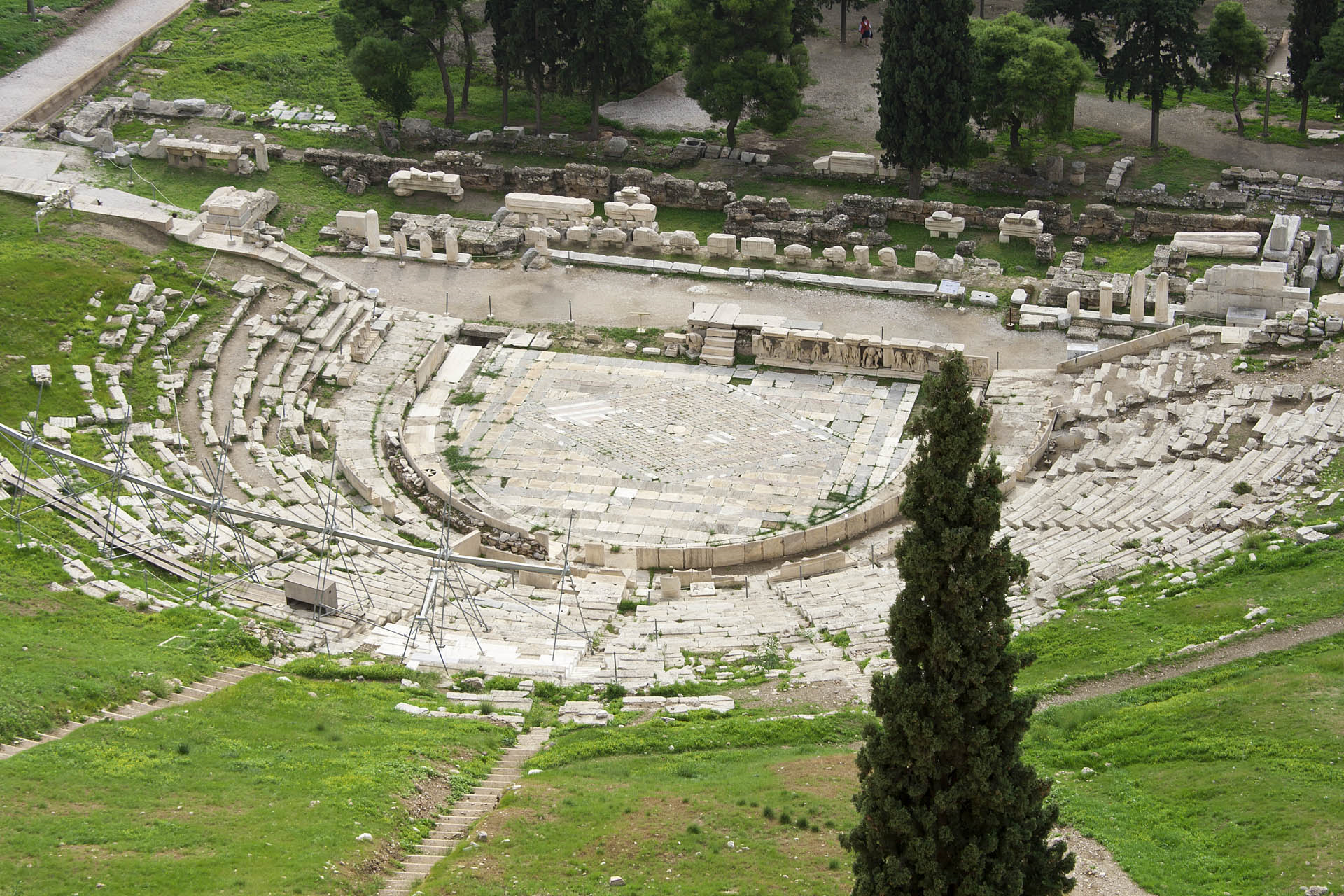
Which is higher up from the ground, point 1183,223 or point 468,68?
point 468,68

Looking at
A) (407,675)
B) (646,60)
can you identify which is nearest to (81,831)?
(407,675)

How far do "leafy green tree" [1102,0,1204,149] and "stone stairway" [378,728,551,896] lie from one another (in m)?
40.8

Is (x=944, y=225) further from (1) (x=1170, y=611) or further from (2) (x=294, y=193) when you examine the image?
(1) (x=1170, y=611)

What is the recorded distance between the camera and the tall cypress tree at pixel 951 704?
2788 cm

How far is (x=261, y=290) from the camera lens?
57688mm

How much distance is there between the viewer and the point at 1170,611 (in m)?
39.9

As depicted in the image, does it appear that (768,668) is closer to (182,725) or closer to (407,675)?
(407,675)

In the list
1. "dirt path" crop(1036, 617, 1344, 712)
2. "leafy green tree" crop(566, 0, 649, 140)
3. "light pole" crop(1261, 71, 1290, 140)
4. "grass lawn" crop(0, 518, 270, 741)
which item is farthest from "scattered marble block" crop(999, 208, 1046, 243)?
"grass lawn" crop(0, 518, 270, 741)

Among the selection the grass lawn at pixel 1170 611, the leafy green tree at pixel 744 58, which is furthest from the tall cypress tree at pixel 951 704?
the leafy green tree at pixel 744 58

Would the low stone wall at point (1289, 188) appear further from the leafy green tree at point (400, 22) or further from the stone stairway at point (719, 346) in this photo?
the leafy green tree at point (400, 22)

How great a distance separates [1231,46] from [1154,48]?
11.7 ft

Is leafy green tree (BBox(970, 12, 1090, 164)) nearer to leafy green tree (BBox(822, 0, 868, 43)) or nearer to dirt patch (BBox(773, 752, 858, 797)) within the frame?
leafy green tree (BBox(822, 0, 868, 43))

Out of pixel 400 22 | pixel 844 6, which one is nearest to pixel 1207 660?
pixel 400 22

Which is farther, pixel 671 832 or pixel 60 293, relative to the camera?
pixel 60 293
